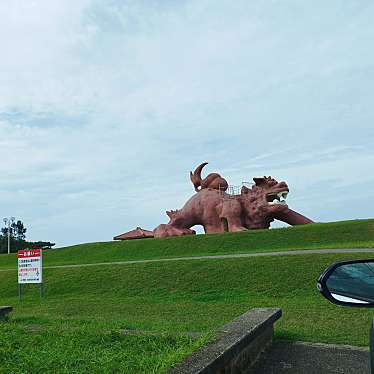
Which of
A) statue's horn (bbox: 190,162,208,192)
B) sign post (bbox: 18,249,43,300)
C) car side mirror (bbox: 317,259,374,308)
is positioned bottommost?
sign post (bbox: 18,249,43,300)

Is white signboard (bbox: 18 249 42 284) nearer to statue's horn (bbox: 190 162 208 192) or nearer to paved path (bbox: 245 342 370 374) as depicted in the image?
paved path (bbox: 245 342 370 374)

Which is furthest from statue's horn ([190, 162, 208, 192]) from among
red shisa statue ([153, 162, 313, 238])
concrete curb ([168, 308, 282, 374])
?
concrete curb ([168, 308, 282, 374])

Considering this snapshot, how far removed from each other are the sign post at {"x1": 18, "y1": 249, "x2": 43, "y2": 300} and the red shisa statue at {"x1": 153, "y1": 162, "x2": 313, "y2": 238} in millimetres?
14401

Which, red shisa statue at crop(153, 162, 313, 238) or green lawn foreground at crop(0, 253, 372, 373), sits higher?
red shisa statue at crop(153, 162, 313, 238)

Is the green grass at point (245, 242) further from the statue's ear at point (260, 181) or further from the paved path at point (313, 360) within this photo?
the paved path at point (313, 360)

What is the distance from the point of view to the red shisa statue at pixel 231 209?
25.0m

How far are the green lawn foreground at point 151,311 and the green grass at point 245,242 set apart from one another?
611 centimetres

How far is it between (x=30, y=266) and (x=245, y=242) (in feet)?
34.8

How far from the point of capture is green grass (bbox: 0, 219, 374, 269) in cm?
1866

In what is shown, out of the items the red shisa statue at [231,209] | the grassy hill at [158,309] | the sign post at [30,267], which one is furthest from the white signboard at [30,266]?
the red shisa statue at [231,209]


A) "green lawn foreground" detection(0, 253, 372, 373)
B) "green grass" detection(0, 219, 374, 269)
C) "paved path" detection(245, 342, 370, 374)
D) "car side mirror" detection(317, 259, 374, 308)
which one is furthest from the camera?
"green grass" detection(0, 219, 374, 269)

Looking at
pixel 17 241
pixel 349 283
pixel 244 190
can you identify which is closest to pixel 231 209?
pixel 244 190

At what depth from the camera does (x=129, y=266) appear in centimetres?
1347

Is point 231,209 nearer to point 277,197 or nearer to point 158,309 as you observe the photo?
point 277,197
